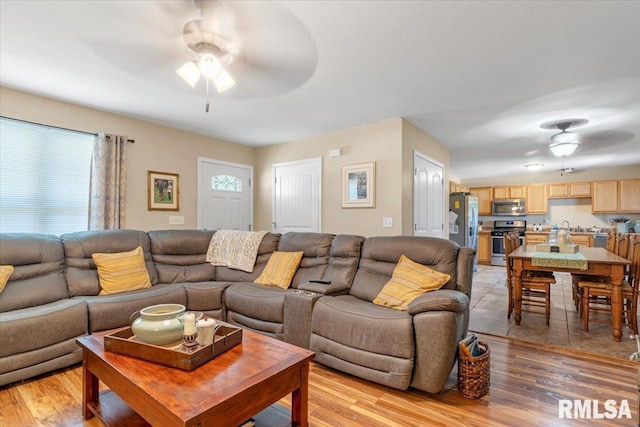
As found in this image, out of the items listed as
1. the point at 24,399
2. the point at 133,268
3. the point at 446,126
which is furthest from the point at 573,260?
the point at 24,399

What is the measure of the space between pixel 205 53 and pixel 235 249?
2.17 meters

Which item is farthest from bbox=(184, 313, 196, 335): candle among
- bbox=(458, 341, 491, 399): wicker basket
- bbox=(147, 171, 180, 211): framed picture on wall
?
bbox=(147, 171, 180, 211): framed picture on wall

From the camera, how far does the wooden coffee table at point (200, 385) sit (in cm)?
124

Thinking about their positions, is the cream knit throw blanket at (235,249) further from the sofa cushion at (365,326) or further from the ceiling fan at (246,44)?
the ceiling fan at (246,44)

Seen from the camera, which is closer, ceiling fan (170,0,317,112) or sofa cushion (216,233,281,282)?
ceiling fan (170,0,317,112)

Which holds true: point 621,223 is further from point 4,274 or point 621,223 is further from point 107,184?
point 4,274

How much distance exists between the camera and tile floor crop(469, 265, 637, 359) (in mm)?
2867

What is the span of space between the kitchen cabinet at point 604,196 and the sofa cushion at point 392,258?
668 centimetres

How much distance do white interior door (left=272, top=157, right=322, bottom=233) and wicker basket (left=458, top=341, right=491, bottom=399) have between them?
2.82m

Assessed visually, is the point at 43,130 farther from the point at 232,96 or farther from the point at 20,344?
the point at 20,344

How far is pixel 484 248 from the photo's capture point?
7887 millimetres

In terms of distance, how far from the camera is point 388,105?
3.41 metres

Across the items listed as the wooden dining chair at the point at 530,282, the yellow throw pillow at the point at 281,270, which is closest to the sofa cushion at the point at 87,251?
the yellow throw pillow at the point at 281,270

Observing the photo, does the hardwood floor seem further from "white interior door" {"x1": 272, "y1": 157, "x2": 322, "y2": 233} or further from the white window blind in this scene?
"white interior door" {"x1": 272, "y1": 157, "x2": 322, "y2": 233}
